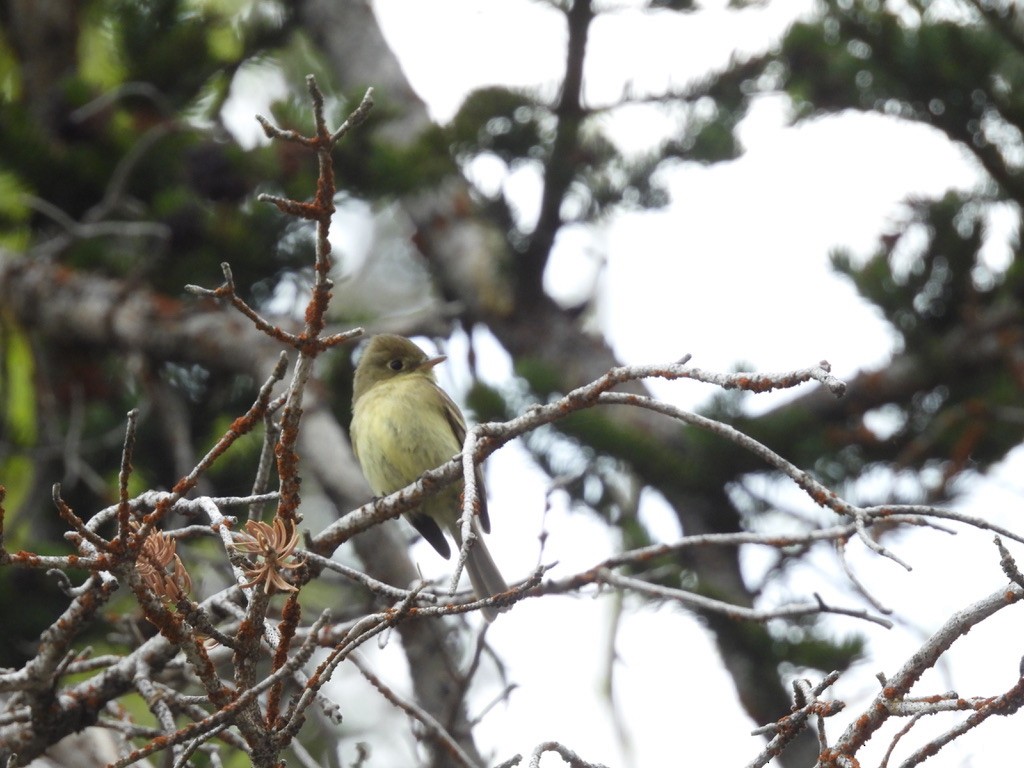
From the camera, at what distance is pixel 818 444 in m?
5.49

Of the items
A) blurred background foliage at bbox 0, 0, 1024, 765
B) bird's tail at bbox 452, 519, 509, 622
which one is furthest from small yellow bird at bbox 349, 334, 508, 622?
blurred background foliage at bbox 0, 0, 1024, 765

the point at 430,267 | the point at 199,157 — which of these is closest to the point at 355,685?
the point at 430,267

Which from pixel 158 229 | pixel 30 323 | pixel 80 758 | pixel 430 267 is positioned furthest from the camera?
pixel 430 267

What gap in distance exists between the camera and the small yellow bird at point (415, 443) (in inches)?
222

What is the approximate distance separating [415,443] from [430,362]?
622 mm

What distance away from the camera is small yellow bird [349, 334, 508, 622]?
564cm

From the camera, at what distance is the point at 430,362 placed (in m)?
6.16

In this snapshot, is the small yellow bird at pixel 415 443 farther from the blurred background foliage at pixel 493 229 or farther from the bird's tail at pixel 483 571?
the blurred background foliage at pixel 493 229

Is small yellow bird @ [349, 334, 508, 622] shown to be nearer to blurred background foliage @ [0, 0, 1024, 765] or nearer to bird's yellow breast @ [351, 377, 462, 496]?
bird's yellow breast @ [351, 377, 462, 496]

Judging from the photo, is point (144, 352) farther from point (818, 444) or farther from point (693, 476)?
point (818, 444)

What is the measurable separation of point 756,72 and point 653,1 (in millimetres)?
761

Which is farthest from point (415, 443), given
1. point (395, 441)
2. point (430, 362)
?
point (430, 362)

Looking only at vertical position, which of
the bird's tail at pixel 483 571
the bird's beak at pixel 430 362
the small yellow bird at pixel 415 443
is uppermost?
the bird's beak at pixel 430 362

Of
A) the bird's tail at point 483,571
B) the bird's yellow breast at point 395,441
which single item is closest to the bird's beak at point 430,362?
the bird's yellow breast at point 395,441
